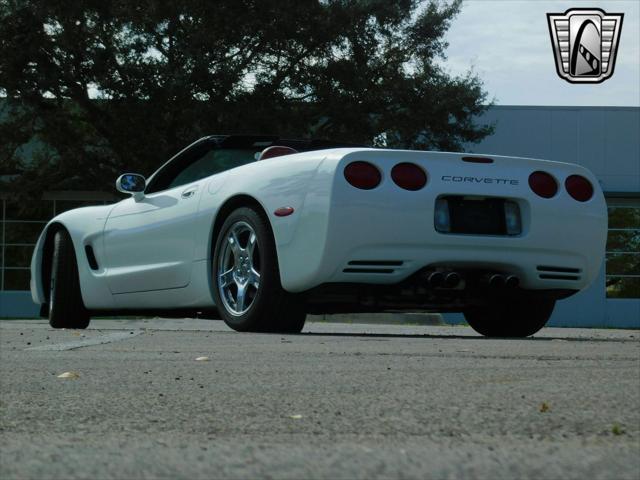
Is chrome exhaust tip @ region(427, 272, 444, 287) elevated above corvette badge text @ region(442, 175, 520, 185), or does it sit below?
below

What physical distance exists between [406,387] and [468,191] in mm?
2992

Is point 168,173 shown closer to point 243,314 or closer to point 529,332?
point 243,314

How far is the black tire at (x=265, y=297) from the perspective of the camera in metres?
6.38

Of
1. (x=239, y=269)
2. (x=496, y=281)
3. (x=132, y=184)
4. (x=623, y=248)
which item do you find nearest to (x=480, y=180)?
(x=496, y=281)

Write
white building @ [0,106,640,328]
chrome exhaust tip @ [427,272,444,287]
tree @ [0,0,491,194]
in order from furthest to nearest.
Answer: white building @ [0,106,640,328], tree @ [0,0,491,194], chrome exhaust tip @ [427,272,444,287]

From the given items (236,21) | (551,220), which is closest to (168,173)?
(551,220)

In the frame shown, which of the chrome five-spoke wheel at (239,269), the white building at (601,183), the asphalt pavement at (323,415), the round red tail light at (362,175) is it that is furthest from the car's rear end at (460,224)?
the white building at (601,183)

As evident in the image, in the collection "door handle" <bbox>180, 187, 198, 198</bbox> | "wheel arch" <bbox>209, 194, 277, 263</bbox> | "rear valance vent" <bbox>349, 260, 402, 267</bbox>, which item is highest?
"door handle" <bbox>180, 187, 198, 198</bbox>

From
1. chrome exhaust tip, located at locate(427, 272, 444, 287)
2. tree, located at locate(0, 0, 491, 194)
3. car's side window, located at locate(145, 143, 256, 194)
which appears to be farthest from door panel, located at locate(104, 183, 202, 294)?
tree, located at locate(0, 0, 491, 194)

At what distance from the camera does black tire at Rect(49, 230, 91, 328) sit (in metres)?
8.70

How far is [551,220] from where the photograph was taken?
21.4 feet

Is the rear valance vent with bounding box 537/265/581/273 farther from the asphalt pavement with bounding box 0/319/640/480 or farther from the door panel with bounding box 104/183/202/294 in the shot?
the door panel with bounding box 104/183/202/294

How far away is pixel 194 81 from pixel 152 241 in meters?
15.6

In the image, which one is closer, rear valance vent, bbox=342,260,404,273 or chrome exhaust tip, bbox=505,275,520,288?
rear valance vent, bbox=342,260,404,273
